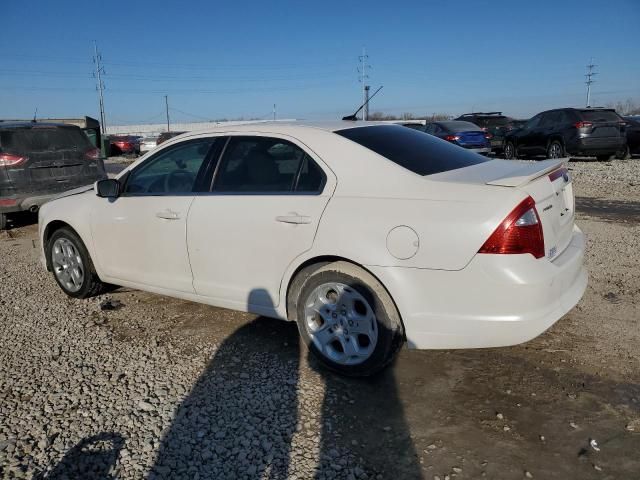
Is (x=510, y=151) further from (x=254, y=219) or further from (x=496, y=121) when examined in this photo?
(x=254, y=219)

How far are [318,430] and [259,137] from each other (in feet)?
6.77

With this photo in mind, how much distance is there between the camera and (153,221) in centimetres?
418

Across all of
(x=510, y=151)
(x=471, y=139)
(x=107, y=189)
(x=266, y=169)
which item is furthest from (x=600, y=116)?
(x=107, y=189)

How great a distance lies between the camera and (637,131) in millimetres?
16531

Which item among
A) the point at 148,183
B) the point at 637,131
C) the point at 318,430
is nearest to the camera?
the point at 318,430

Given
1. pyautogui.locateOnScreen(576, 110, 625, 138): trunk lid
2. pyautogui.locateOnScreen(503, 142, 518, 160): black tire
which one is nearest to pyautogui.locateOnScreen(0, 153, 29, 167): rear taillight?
pyautogui.locateOnScreen(576, 110, 625, 138): trunk lid

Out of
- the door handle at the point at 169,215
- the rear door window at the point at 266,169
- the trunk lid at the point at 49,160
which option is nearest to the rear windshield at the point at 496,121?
the trunk lid at the point at 49,160

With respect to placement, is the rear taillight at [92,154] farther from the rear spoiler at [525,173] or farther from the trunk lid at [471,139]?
the trunk lid at [471,139]

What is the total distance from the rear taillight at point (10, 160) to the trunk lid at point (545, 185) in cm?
730

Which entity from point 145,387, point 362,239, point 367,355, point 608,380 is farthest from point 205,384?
point 608,380

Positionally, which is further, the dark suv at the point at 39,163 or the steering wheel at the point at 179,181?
the dark suv at the point at 39,163

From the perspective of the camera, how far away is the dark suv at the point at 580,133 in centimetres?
1523

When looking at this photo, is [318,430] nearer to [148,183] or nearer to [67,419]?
[67,419]

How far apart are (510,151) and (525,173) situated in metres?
15.7
